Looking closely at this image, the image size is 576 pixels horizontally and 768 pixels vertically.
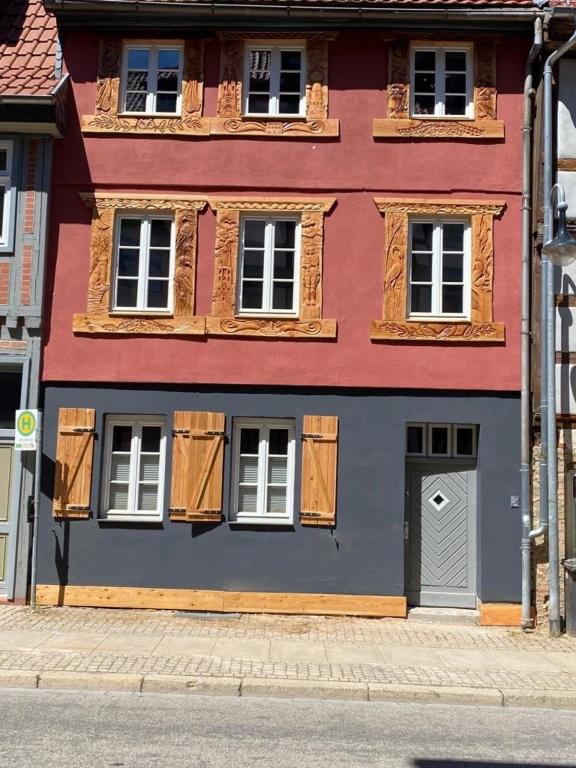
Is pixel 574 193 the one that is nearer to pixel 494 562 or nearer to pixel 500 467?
pixel 500 467

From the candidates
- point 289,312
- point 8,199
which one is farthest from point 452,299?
point 8,199

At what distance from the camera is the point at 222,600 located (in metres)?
10.7

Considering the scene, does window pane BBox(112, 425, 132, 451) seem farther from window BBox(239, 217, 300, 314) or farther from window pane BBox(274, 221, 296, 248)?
window pane BBox(274, 221, 296, 248)

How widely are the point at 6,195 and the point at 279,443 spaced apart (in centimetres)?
543

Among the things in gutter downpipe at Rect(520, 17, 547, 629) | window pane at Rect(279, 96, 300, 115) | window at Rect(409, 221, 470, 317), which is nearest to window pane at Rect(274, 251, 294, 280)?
window at Rect(409, 221, 470, 317)

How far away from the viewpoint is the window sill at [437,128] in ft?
36.5

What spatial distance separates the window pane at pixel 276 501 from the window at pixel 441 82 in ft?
19.5

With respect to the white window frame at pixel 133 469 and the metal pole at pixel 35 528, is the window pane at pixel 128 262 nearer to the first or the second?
the white window frame at pixel 133 469

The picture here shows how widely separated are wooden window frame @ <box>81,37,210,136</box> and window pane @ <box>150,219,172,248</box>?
1.31m

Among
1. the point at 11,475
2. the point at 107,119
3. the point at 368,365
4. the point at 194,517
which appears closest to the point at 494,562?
the point at 368,365

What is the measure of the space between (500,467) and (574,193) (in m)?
4.05

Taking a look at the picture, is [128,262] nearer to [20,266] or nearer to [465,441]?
[20,266]

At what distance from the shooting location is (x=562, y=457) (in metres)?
10.6

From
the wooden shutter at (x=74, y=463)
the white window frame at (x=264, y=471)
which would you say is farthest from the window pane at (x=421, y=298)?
the wooden shutter at (x=74, y=463)
